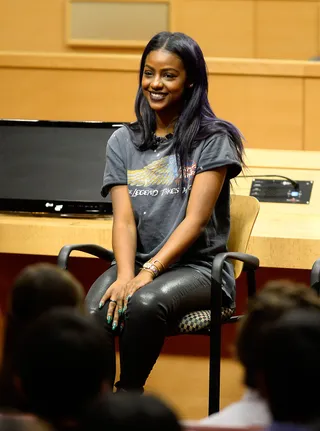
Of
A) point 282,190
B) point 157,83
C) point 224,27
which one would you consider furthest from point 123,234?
point 224,27

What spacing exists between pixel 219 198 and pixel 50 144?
847mm

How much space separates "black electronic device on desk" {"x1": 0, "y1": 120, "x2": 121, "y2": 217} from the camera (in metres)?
3.16

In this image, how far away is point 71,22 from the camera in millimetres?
6641

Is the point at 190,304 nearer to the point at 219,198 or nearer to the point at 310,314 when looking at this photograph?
the point at 219,198

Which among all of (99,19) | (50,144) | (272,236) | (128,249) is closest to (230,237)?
(272,236)

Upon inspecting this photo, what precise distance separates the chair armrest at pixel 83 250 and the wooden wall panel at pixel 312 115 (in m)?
1.68

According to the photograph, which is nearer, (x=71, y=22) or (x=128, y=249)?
(x=128, y=249)

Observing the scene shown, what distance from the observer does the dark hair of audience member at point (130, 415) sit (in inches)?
32.0

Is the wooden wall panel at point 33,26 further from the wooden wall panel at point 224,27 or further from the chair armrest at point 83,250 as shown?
the chair armrest at point 83,250

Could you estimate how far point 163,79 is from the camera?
2.61 metres

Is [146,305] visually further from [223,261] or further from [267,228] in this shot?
[267,228]

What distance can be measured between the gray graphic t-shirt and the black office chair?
0.07 metres

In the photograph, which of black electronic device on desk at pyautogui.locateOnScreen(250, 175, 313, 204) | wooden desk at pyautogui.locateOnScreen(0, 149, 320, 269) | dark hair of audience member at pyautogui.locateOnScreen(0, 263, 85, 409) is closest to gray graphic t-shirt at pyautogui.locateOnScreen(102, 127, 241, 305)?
wooden desk at pyautogui.locateOnScreen(0, 149, 320, 269)

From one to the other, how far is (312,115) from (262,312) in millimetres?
3018
